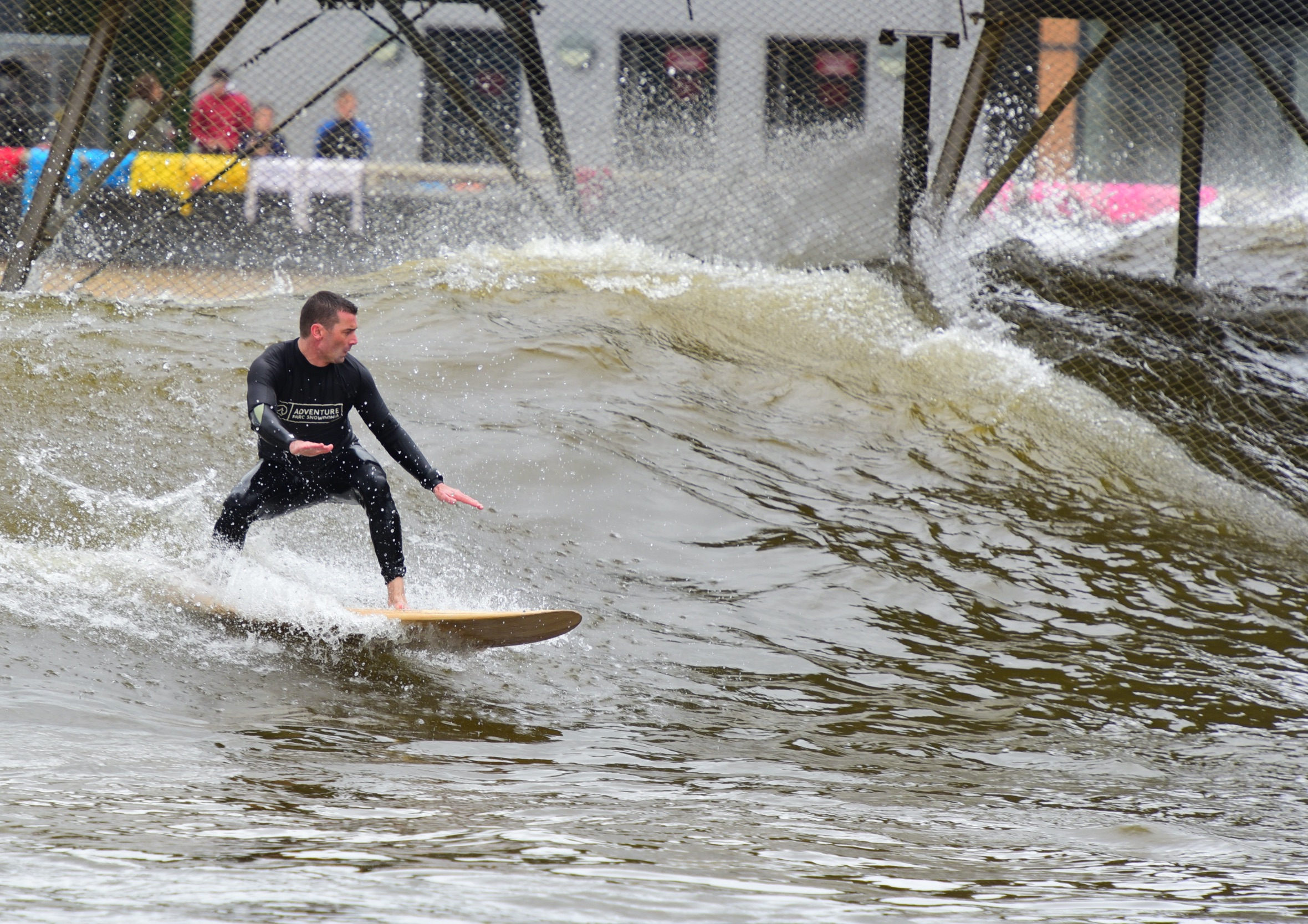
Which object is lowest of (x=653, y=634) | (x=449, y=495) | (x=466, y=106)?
(x=653, y=634)

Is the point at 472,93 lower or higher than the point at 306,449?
higher

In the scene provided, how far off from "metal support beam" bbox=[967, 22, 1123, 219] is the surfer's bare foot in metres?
6.57

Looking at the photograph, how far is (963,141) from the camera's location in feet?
A: 33.0

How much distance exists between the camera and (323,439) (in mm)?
5277

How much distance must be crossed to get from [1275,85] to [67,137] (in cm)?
920

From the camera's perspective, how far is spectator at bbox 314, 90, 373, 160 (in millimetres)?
9805

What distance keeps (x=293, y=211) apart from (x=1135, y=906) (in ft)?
28.1

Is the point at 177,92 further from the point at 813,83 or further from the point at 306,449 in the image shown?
the point at 306,449

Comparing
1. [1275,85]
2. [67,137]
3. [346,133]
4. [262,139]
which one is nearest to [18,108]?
[67,137]

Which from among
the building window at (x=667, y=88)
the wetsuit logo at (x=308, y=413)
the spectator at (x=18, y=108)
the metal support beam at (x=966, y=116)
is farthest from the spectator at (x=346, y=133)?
the wetsuit logo at (x=308, y=413)

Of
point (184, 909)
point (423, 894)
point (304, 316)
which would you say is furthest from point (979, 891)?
point (304, 316)

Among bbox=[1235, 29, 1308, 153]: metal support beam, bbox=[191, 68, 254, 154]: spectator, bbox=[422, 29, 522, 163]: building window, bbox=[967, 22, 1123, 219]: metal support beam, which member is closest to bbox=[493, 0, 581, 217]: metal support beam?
bbox=[422, 29, 522, 163]: building window

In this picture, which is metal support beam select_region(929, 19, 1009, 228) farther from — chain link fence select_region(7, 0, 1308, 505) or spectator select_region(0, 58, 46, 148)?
spectator select_region(0, 58, 46, 148)

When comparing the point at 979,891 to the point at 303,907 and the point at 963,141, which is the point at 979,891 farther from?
the point at 963,141
